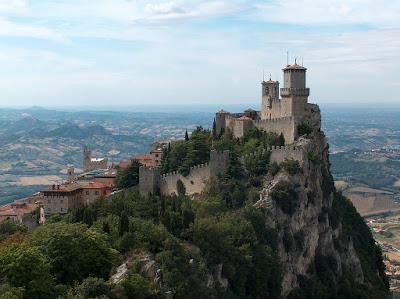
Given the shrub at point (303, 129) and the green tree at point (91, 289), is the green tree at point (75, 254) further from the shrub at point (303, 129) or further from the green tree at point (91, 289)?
the shrub at point (303, 129)

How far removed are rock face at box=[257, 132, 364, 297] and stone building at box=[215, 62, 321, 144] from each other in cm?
222

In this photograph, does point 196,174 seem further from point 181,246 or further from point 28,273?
point 28,273

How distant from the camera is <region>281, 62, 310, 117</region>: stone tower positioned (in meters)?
78.0

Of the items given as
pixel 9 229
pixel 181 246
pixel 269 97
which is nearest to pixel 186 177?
pixel 269 97

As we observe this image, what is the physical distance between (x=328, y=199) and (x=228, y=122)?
14480 mm

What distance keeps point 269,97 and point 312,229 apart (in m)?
16.8

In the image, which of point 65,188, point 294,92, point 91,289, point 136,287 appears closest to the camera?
point 91,289

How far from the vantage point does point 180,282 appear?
47531mm

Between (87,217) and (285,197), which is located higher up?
(87,217)

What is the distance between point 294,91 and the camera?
78500mm

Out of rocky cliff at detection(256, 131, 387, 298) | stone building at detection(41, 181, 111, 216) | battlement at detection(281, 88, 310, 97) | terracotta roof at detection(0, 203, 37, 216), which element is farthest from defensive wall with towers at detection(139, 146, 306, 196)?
terracotta roof at detection(0, 203, 37, 216)

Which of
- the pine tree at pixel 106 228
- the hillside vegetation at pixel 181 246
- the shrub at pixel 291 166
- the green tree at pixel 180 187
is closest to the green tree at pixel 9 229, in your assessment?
the hillside vegetation at pixel 181 246

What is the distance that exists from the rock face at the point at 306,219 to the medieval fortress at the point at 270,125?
1759mm

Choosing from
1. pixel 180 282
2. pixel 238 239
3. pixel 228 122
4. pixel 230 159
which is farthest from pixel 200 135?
pixel 180 282
